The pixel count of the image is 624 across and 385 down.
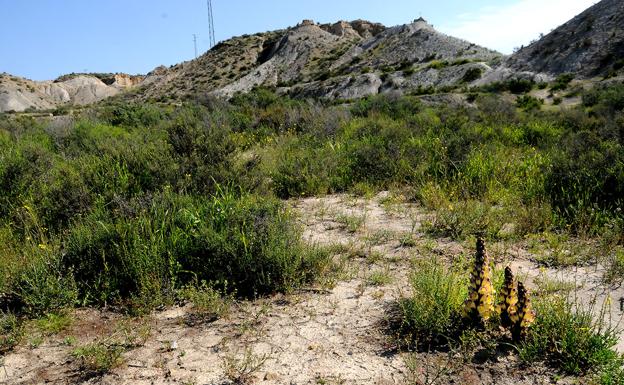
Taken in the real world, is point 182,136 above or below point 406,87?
below

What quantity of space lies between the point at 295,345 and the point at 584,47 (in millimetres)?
37521

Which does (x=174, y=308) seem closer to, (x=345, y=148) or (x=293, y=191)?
(x=293, y=191)

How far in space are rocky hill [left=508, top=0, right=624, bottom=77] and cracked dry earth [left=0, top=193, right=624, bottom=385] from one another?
104 feet

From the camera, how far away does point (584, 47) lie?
33.2 m

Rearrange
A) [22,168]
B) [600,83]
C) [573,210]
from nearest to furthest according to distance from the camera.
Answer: [573,210], [22,168], [600,83]

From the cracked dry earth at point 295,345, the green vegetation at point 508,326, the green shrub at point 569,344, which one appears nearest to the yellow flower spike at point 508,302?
the green vegetation at point 508,326

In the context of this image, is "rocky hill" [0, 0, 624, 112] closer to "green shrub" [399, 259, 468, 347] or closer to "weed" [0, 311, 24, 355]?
"weed" [0, 311, 24, 355]

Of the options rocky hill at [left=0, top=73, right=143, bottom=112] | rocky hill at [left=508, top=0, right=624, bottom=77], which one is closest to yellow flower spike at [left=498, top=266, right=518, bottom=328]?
rocky hill at [left=508, top=0, right=624, bottom=77]

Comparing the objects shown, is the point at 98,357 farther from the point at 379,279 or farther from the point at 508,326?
the point at 508,326

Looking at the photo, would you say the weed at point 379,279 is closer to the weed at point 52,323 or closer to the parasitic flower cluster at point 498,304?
the parasitic flower cluster at point 498,304

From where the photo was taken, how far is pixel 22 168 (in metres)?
6.91

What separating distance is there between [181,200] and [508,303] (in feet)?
12.2

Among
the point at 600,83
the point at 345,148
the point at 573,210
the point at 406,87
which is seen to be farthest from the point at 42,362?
the point at 406,87

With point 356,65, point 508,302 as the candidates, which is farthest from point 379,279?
point 356,65
